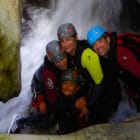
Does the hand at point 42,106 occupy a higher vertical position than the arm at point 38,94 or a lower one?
lower

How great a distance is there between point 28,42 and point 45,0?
193cm

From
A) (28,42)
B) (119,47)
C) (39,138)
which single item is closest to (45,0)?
(28,42)

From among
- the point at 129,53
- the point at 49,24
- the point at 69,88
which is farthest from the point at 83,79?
the point at 49,24

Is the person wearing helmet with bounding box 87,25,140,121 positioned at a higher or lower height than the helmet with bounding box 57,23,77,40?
lower

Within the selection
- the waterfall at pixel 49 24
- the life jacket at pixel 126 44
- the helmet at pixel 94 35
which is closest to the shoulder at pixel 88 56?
the helmet at pixel 94 35

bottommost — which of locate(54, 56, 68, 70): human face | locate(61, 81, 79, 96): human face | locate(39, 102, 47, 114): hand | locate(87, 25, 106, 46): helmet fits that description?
locate(39, 102, 47, 114): hand

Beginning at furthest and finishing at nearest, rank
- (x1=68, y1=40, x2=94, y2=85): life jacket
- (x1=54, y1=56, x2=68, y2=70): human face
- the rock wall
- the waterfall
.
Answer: the waterfall → (x1=54, y1=56, x2=68, y2=70): human face → (x1=68, y1=40, x2=94, y2=85): life jacket → the rock wall

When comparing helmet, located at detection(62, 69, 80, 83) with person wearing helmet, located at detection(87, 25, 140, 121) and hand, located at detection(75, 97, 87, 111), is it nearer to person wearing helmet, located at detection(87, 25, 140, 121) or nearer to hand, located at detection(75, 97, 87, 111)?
hand, located at detection(75, 97, 87, 111)

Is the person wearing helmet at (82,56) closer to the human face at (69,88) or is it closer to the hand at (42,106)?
the human face at (69,88)

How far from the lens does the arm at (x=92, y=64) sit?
5.27 meters

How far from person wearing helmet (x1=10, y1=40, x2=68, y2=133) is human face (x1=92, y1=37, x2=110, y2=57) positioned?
56 cm

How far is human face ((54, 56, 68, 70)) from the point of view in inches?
219

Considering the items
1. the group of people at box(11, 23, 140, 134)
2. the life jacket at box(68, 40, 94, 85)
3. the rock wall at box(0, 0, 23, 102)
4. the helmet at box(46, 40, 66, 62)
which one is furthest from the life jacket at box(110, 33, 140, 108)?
the rock wall at box(0, 0, 23, 102)

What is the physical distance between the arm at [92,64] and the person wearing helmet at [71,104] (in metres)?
0.40
